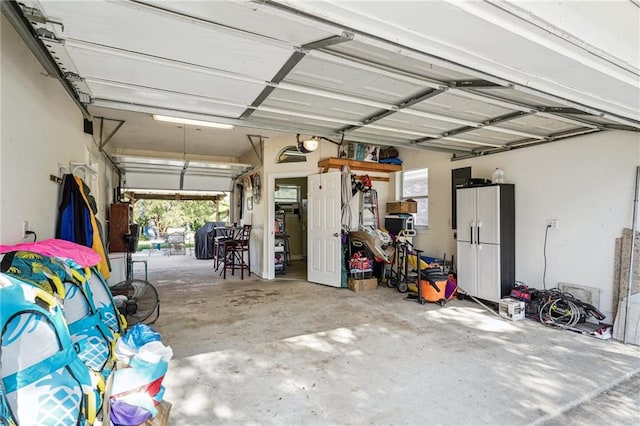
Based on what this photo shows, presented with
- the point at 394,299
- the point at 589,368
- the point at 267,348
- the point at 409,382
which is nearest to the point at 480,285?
the point at 394,299

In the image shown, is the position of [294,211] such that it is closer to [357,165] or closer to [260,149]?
[260,149]

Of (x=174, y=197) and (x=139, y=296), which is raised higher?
(x=174, y=197)

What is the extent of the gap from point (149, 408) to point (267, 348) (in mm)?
1562

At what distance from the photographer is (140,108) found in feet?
10.3

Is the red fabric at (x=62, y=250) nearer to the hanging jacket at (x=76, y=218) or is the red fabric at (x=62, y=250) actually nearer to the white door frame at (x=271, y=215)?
the hanging jacket at (x=76, y=218)

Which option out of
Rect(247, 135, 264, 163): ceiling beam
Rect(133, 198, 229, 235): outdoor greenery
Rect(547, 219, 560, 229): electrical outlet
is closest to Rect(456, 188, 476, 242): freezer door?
Rect(547, 219, 560, 229): electrical outlet

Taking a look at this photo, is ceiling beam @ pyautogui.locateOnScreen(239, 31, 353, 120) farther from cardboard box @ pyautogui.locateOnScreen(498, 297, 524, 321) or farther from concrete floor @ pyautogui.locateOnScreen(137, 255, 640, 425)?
cardboard box @ pyautogui.locateOnScreen(498, 297, 524, 321)

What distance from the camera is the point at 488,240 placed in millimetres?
4762

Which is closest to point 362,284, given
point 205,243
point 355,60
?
point 355,60

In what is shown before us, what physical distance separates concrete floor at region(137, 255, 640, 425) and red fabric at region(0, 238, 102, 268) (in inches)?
44.4

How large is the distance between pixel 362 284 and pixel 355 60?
4.19m

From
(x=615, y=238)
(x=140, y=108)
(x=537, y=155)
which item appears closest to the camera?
(x=140, y=108)

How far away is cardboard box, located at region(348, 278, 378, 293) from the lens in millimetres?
5661

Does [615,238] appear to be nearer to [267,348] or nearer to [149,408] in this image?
[267,348]
